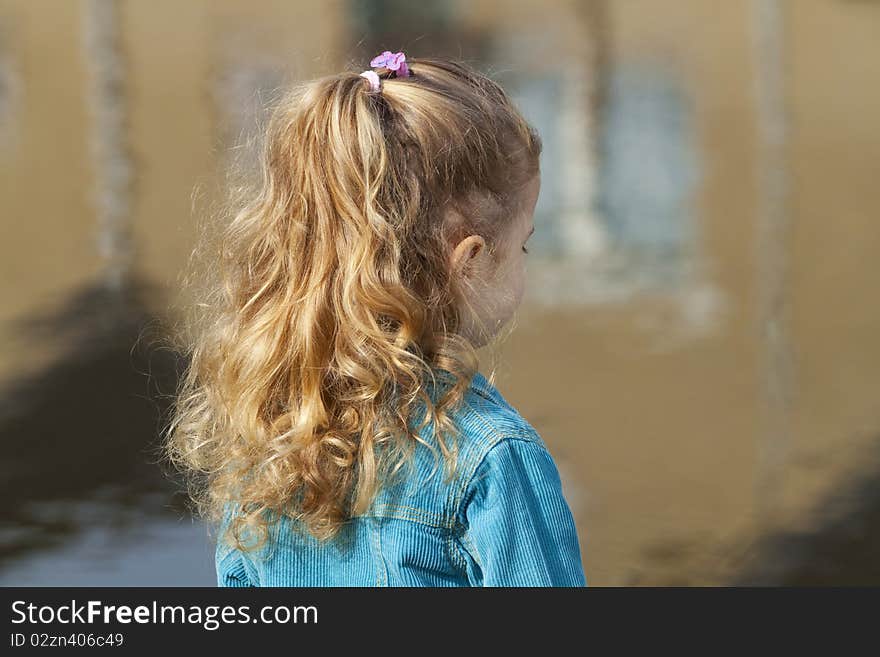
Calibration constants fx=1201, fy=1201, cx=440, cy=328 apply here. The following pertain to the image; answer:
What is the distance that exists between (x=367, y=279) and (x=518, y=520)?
25 centimetres

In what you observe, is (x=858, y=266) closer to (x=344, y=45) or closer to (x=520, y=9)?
(x=520, y=9)

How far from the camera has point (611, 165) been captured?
489 cm

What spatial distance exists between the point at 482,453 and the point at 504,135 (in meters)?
0.31

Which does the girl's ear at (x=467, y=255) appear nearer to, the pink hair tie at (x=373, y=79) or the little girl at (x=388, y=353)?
the little girl at (x=388, y=353)

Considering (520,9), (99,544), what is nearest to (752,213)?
(520,9)

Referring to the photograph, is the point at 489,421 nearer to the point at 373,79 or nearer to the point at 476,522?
the point at 476,522

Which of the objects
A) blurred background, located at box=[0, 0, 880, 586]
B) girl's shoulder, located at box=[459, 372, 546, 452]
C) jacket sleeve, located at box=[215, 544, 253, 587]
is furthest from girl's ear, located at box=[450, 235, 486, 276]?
A: blurred background, located at box=[0, 0, 880, 586]

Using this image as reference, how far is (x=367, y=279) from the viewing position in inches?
42.0

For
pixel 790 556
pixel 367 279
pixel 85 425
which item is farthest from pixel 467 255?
pixel 85 425

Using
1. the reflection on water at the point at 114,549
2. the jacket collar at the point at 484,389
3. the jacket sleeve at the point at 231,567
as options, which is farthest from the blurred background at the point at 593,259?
the jacket collar at the point at 484,389

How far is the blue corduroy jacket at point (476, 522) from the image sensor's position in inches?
38.5

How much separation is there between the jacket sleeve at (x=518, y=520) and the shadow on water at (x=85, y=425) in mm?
2007

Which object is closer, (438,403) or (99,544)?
(438,403)

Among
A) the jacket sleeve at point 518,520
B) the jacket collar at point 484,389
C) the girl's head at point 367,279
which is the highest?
the girl's head at point 367,279
